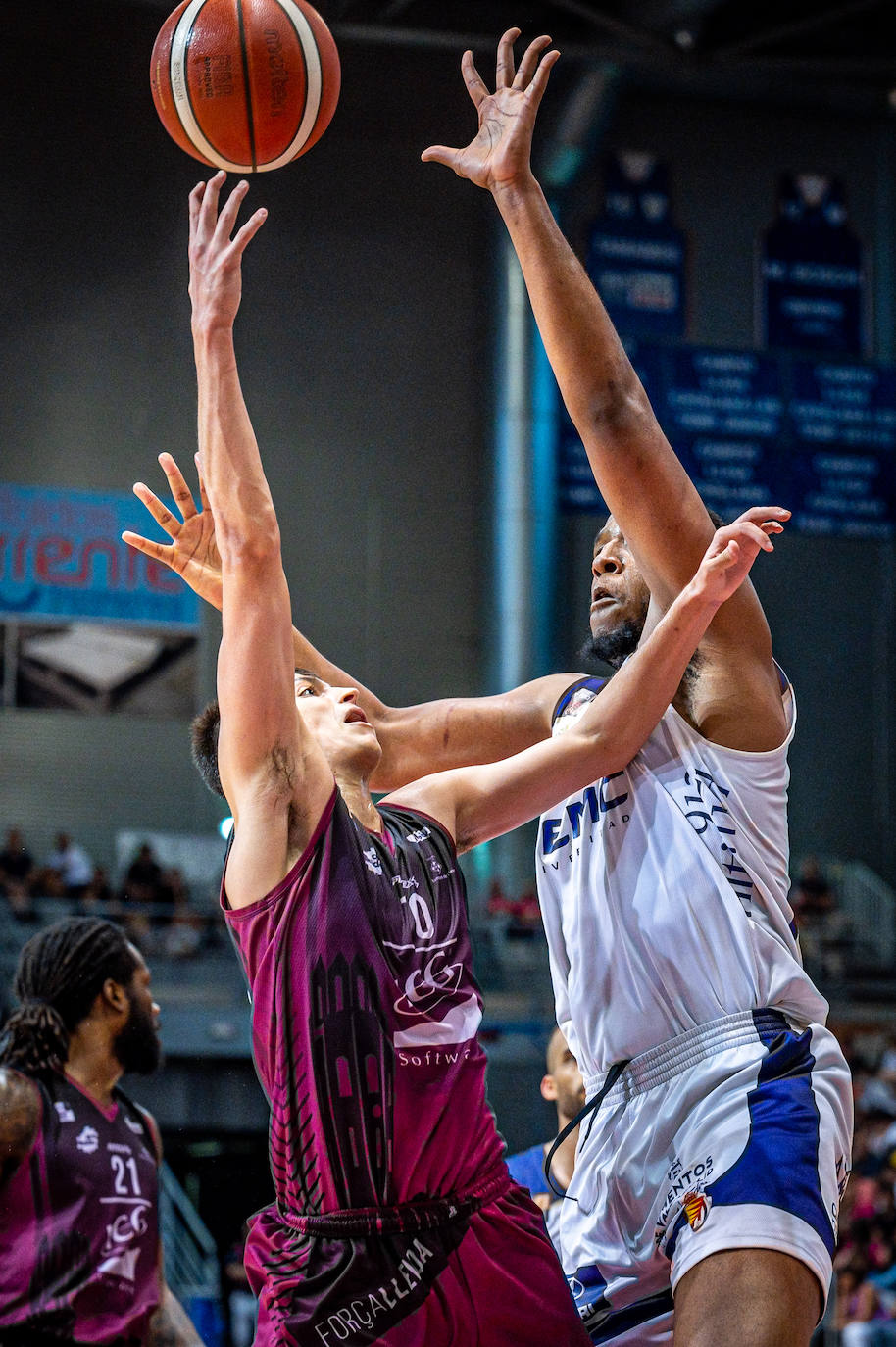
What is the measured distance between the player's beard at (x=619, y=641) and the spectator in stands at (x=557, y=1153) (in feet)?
3.97

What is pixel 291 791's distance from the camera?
9.64 feet

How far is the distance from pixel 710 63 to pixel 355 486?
559cm

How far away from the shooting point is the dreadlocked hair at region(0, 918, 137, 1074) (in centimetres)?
498

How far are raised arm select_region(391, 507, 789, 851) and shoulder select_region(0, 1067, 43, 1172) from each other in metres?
2.07

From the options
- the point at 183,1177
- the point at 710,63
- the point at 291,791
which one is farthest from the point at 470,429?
the point at 291,791

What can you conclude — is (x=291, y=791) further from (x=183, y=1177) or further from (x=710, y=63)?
(x=710, y=63)

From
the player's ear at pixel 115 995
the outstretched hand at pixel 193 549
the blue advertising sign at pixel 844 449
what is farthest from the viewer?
the blue advertising sign at pixel 844 449

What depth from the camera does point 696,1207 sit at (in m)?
3.01

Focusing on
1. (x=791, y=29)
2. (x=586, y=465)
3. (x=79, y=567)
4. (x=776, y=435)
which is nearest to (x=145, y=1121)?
(x=79, y=567)

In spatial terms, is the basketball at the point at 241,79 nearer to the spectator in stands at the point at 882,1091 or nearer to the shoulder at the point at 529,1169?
the shoulder at the point at 529,1169

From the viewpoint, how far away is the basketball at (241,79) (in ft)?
13.8

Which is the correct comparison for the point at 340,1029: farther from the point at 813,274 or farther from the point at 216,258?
the point at 813,274

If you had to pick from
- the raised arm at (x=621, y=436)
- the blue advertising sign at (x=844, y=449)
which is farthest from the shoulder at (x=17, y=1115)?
the blue advertising sign at (x=844, y=449)

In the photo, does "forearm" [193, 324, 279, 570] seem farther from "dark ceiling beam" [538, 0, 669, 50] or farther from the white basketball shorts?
"dark ceiling beam" [538, 0, 669, 50]
